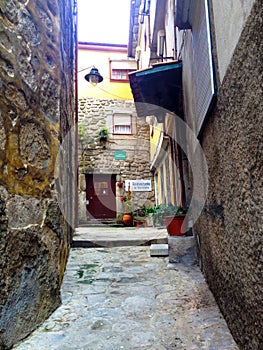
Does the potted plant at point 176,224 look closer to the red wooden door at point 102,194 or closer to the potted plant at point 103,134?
the red wooden door at point 102,194

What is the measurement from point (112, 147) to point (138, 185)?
1668mm

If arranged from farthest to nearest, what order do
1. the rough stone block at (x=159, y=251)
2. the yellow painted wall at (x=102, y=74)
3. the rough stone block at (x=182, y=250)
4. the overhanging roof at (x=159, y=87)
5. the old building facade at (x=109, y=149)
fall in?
the yellow painted wall at (x=102, y=74)
the old building facade at (x=109, y=149)
the overhanging roof at (x=159, y=87)
the rough stone block at (x=159, y=251)
the rough stone block at (x=182, y=250)

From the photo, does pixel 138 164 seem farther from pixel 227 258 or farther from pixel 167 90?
pixel 227 258

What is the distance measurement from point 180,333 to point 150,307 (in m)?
0.41

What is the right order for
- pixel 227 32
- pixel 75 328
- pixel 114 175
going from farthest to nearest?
pixel 114 175 → pixel 75 328 → pixel 227 32

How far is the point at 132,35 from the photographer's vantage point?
10844mm

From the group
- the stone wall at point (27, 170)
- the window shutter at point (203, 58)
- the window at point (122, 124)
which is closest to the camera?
the stone wall at point (27, 170)

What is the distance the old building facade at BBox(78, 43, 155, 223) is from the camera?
10047mm

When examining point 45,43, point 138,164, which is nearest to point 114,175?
point 138,164

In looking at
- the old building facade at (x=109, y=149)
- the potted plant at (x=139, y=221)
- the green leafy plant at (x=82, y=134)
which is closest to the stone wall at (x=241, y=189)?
the potted plant at (x=139, y=221)

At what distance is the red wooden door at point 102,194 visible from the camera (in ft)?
33.4

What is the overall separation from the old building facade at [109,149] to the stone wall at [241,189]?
772 centimetres

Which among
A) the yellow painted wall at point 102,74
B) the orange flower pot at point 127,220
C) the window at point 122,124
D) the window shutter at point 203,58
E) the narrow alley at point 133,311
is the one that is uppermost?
the yellow painted wall at point 102,74

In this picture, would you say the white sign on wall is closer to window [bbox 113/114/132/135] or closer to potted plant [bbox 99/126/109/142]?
potted plant [bbox 99/126/109/142]
